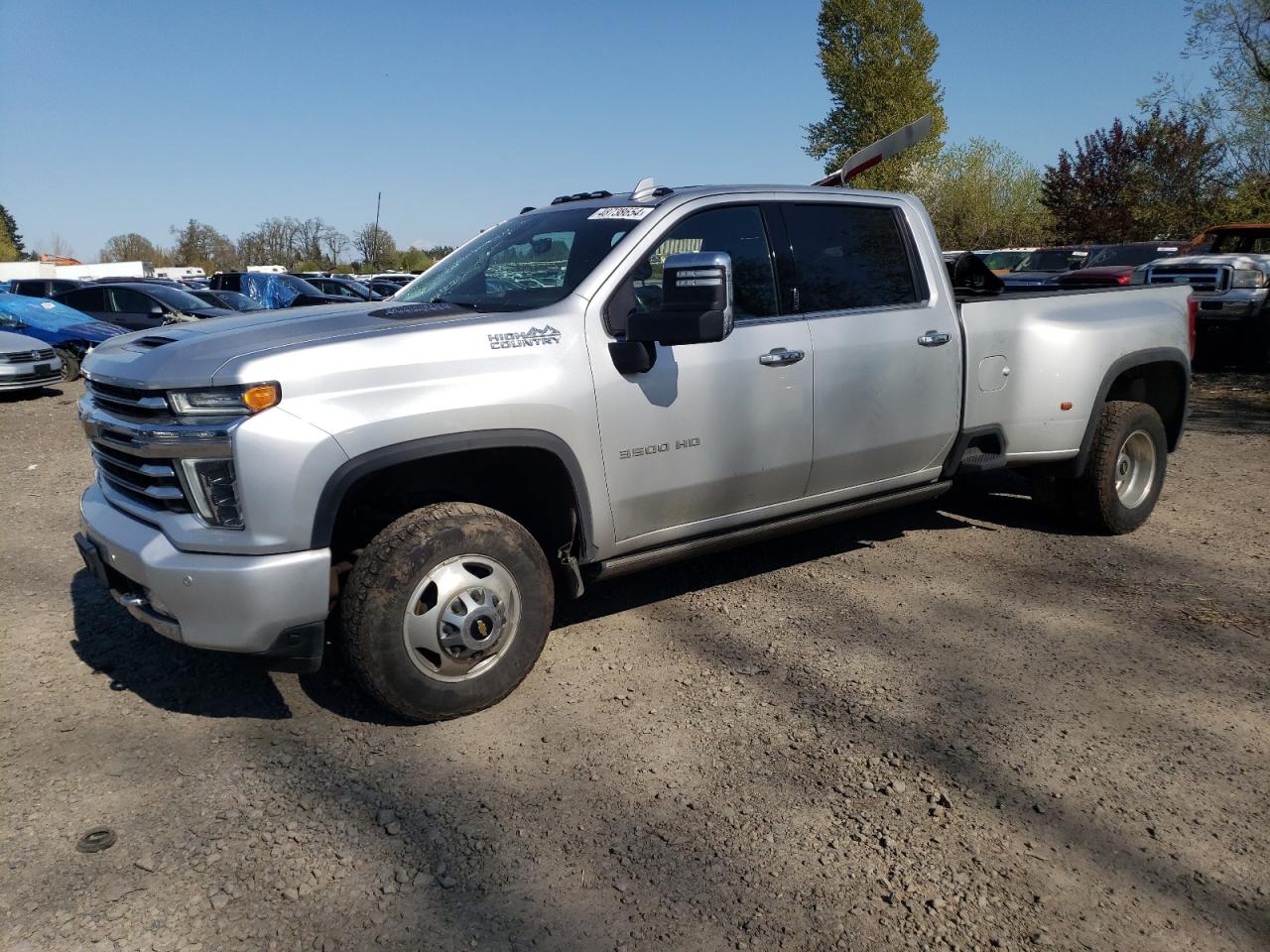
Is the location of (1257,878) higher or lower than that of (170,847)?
lower

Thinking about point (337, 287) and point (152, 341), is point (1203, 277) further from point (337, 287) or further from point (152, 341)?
point (337, 287)

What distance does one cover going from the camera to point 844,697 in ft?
12.2

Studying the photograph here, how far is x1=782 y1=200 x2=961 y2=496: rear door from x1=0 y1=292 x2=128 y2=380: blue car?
43.0 feet

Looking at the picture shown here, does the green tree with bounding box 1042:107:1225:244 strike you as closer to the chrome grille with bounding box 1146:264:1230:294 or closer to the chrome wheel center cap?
the chrome grille with bounding box 1146:264:1230:294

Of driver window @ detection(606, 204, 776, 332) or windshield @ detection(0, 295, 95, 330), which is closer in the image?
driver window @ detection(606, 204, 776, 332)

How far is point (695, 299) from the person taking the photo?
333 cm

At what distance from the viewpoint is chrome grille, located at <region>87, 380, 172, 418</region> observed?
315cm

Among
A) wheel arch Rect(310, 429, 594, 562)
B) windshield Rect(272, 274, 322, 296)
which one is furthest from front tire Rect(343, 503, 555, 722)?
windshield Rect(272, 274, 322, 296)

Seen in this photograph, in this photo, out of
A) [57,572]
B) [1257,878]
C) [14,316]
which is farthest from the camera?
[14,316]

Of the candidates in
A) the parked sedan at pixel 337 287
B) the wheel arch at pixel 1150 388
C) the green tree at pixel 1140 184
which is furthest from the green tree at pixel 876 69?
the wheel arch at pixel 1150 388

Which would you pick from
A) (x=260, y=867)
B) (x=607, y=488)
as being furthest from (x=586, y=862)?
(x=607, y=488)

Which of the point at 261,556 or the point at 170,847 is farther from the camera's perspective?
the point at 261,556

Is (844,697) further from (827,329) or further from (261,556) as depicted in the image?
(261,556)

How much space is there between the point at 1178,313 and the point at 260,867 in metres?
5.63
